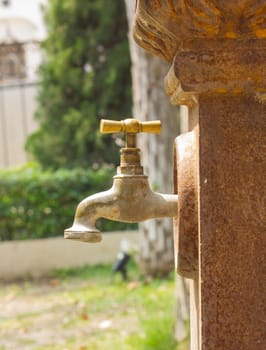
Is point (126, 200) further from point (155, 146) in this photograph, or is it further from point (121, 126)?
point (155, 146)

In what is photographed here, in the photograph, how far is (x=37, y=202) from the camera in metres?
6.57

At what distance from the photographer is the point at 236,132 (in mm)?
1183

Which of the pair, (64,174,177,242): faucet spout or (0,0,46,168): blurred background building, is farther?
(0,0,46,168): blurred background building

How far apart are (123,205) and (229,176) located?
0.25m

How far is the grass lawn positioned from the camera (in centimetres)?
359

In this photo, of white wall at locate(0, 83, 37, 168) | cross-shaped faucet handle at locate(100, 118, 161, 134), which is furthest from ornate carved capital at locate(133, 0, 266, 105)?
white wall at locate(0, 83, 37, 168)

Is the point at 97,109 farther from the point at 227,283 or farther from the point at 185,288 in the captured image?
the point at 227,283

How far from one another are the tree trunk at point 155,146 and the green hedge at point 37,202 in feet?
4.46

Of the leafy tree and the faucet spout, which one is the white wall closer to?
the leafy tree

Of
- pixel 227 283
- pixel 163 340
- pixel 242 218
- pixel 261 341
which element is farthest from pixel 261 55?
pixel 163 340

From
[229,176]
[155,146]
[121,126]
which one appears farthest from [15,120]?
[229,176]

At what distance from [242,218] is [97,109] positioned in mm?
7155

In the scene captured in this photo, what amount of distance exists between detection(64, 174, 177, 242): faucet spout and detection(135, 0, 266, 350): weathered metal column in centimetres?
14

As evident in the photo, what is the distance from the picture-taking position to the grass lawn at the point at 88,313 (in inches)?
141
